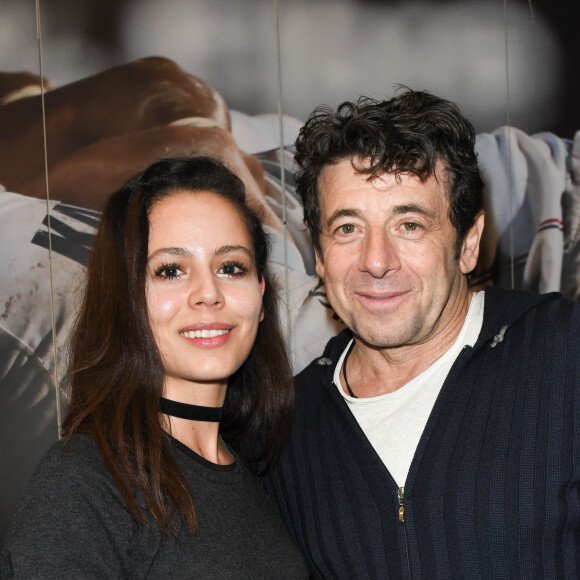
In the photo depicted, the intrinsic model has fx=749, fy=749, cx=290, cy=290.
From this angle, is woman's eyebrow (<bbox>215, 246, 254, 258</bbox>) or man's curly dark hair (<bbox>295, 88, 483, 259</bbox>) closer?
woman's eyebrow (<bbox>215, 246, 254, 258</bbox>)

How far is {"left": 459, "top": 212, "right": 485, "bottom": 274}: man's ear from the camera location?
6.33ft

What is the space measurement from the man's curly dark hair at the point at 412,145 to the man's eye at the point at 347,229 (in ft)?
0.40

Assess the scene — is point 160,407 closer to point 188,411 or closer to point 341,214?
point 188,411

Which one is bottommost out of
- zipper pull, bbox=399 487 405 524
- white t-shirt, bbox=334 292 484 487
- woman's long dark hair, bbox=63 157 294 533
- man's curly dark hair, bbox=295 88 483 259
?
zipper pull, bbox=399 487 405 524

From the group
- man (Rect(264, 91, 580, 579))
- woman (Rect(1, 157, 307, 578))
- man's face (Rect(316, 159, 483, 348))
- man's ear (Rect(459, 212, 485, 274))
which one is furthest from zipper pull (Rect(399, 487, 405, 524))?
man's ear (Rect(459, 212, 485, 274))

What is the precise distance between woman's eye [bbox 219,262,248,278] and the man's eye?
296 millimetres

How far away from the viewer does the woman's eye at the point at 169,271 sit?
1.59m

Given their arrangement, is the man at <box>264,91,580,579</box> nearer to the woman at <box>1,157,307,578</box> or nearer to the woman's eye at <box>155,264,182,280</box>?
the woman at <box>1,157,307,578</box>

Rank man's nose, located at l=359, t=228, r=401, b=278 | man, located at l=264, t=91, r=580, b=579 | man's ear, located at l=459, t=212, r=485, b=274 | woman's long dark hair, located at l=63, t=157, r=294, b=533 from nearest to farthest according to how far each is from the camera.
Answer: woman's long dark hair, located at l=63, t=157, r=294, b=533 → man, located at l=264, t=91, r=580, b=579 → man's nose, located at l=359, t=228, r=401, b=278 → man's ear, located at l=459, t=212, r=485, b=274

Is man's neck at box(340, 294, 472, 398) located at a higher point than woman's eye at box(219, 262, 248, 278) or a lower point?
lower

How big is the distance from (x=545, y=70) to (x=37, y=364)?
2.54 m

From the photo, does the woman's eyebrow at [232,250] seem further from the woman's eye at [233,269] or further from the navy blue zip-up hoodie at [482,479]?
the navy blue zip-up hoodie at [482,479]

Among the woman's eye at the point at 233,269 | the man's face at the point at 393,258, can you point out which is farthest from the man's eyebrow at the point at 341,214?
the woman's eye at the point at 233,269

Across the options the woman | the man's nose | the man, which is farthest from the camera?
the man's nose
